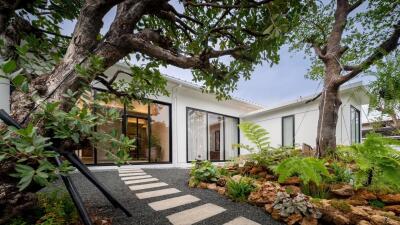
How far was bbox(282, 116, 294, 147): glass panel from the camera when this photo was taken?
9359mm

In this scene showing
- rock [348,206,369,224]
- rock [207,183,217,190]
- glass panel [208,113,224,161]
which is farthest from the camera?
glass panel [208,113,224,161]

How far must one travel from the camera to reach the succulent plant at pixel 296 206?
7.18ft

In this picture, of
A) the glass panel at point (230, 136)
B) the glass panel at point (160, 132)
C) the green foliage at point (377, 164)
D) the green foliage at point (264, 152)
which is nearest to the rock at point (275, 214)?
the green foliage at point (377, 164)

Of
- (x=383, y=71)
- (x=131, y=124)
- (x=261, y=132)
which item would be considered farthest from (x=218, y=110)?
(x=383, y=71)

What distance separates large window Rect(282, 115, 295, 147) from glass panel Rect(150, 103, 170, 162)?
5341 millimetres

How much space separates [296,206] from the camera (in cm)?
225

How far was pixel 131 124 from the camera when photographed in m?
7.98

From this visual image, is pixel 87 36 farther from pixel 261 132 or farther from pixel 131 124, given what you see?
pixel 131 124

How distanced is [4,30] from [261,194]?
3568 mm

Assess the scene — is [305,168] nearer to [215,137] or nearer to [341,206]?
[341,206]

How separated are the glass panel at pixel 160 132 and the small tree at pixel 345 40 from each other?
18.4ft

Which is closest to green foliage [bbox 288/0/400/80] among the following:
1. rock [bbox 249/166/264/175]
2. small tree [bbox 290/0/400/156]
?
small tree [bbox 290/0/400/156]

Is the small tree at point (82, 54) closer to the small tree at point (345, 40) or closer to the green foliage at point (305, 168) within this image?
the green foliage at point (305, 168)

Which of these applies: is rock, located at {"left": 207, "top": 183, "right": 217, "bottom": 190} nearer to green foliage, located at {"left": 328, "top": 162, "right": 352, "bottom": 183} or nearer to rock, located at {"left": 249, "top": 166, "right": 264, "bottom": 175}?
rock, located at {"left": 249, "top": 166, "right": 264, "bottom": 175}
